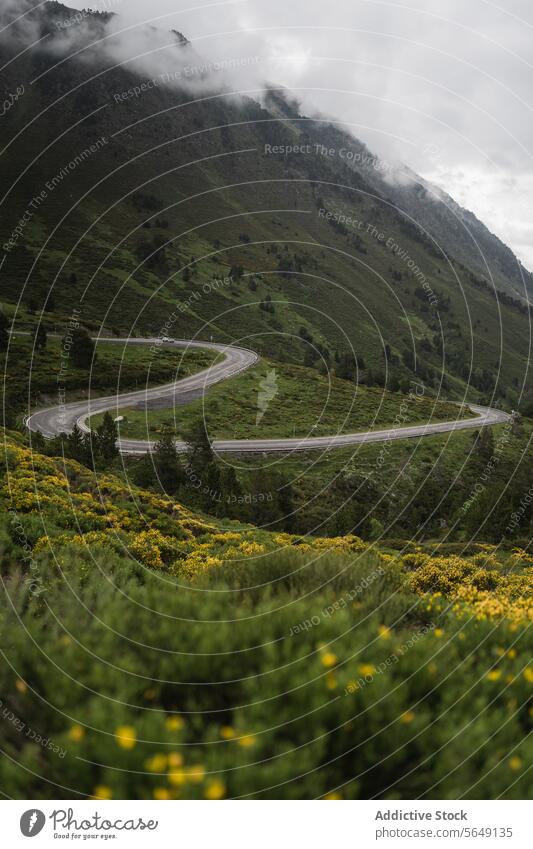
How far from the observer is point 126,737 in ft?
9.52

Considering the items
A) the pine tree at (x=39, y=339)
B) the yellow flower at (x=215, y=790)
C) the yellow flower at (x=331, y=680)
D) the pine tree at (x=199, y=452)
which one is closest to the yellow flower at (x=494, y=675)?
the yellow flower at (x=331, y=680)

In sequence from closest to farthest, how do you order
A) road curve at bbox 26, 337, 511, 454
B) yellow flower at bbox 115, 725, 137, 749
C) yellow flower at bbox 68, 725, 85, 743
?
yellow flower at bbox 115, 725, 137, 749, yellow flower at bbox 68, 725, 85, 743, road curve at bbox 26, 337, 511, 454

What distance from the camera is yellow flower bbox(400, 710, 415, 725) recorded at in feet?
11.0

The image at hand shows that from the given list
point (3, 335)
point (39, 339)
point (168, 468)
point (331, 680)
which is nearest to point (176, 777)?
point (331, 680)

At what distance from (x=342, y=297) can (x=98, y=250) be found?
9648 cm

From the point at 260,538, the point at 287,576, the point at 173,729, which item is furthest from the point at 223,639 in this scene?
the point at 260,538

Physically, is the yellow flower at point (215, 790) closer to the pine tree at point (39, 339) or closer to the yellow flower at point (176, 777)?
the yellow flower at point (176, 777)

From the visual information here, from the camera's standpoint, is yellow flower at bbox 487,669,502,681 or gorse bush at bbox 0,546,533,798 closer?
gorse bush at bbox 0,546,533,798

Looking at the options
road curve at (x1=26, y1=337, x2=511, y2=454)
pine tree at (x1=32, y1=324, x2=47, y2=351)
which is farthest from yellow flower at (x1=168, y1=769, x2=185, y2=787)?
pine tree at (x1=32, y1=324, x2=47, y2=351)

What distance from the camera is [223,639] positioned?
153 inches

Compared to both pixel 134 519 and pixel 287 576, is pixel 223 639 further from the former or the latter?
A: pixel 134 519

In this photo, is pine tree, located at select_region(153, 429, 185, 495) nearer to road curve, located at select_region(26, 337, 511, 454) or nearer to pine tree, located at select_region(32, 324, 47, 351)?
road curve, located at select_region(26, 337, 511, 454)

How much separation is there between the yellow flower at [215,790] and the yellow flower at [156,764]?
0.30 m

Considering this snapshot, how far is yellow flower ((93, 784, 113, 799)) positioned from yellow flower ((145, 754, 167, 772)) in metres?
0.38
